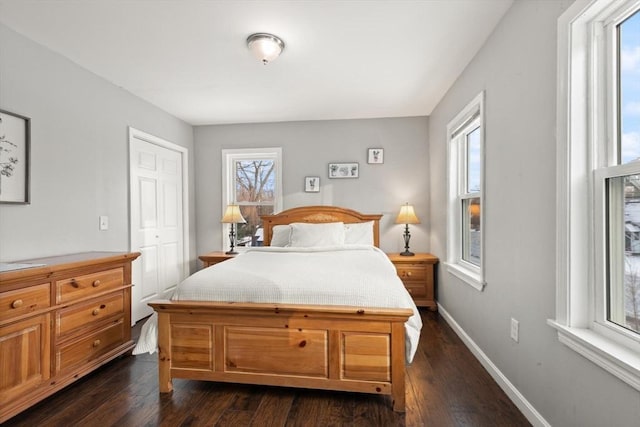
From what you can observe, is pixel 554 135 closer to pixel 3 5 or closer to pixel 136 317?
pixel 3 5

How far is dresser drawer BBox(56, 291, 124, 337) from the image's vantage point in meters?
1.97

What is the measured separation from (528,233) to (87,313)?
284 cm

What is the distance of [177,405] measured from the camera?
6.02 ft

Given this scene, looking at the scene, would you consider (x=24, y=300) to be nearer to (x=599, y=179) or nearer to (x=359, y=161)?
(x=599, y=179)

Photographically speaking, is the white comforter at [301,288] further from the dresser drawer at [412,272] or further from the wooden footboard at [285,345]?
the dresser drawer at [412,272]

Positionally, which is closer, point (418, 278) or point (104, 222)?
point (104, 222)

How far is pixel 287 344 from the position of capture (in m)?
1.87

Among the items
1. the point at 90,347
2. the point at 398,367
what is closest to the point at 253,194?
the point at 90,347

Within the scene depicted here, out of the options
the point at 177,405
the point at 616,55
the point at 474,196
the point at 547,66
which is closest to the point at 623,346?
the point at 616,55

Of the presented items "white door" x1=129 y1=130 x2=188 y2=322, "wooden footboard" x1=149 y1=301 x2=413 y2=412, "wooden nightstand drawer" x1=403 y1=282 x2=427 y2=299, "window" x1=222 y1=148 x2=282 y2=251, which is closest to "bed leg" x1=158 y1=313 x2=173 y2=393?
"wooden footboard" x1=149 y1=301 x2=413 y2=412

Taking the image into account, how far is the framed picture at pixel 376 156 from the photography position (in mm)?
Result: 4039

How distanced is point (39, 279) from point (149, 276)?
1.73m

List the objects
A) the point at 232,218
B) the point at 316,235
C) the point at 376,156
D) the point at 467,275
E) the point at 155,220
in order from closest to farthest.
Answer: the point at 467,275 < the point at 316,235 < the point at 155,220 < the point at 232,218 < the point at 376,156

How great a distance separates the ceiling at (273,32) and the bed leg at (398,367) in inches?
75.6
